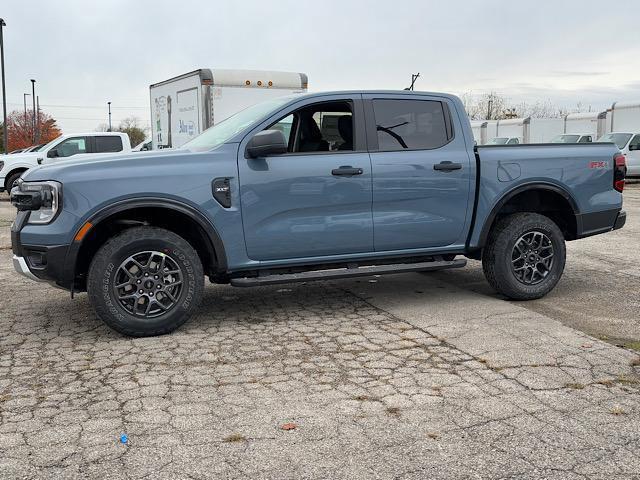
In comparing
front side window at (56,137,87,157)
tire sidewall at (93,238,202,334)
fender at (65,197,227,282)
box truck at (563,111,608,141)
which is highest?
box truck at (563,111,608,141)

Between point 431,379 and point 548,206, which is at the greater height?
point 548,206

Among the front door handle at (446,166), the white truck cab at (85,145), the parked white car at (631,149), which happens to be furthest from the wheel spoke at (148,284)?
the parked white car at (631,149)

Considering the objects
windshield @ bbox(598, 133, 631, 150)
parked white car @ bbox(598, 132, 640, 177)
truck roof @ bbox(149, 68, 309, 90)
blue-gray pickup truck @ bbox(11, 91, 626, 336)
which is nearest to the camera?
blue-gray pickup truck @ bbox(11, 91, 626, 336)

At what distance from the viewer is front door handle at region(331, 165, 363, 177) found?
5.57 metres

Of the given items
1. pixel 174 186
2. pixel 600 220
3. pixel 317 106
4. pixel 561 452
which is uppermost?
pixel 317 106

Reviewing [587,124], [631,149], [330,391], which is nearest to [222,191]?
[330,391]

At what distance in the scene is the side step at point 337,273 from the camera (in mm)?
5402

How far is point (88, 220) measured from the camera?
4961 millimetres

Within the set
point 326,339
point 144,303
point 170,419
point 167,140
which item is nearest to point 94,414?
point 170,419

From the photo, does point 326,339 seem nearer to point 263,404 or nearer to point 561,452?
point 263,404

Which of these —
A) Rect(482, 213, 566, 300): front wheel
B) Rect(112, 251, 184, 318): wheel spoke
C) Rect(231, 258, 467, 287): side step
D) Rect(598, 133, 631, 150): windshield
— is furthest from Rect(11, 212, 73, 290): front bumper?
Rect(598, 133, 631, 150): windshield

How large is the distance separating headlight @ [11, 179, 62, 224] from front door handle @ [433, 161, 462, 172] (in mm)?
3029

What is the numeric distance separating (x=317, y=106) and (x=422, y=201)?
3.92 feet

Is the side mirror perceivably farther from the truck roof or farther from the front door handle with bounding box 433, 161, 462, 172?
the truck roof
